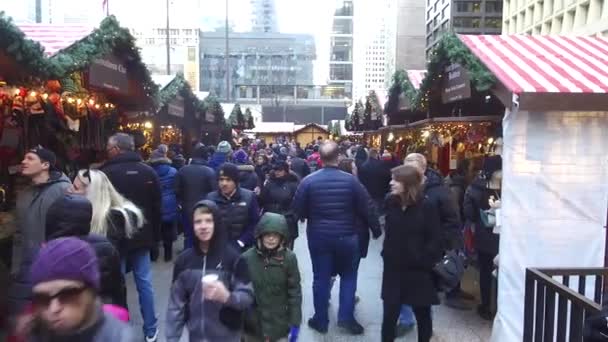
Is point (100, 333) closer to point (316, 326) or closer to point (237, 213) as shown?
point (237, 213)

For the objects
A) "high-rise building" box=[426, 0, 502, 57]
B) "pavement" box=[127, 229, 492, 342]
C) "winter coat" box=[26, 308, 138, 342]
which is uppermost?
"high-rise building" box=[426, 0, 502, 57]

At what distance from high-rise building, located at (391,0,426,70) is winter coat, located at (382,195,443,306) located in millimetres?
90856

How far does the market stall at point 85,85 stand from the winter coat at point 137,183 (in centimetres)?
113

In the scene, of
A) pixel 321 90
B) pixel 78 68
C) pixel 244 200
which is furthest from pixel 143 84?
pixel 321 90

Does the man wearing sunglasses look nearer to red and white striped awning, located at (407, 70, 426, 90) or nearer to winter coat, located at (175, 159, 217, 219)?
winter coat, located at (175, 159, 217, 219)

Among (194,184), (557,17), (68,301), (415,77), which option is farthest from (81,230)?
(557,17)

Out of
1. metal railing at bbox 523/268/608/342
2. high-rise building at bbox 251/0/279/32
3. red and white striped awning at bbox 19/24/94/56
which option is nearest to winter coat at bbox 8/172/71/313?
red and white striped awning at bbox 19/24/94/56

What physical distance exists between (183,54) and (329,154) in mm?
82097

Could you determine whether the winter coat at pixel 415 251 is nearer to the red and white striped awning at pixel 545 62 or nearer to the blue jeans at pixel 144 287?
the red and white striped awning at pixel 545 62

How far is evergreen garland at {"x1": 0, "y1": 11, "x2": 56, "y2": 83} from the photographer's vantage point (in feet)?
16.5

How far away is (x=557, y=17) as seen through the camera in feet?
119

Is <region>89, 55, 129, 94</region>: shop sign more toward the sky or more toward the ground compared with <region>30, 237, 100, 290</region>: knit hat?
more toward the sky

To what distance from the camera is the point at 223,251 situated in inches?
139

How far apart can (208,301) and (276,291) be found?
821 millimetres
